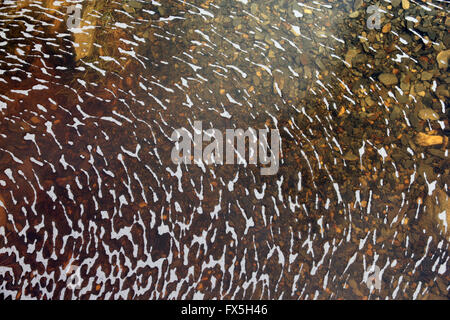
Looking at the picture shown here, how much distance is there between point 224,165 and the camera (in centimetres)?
60

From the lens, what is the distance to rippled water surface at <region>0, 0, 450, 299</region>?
0.58 meters

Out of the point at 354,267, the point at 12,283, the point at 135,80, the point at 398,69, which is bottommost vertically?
the point at 12,283

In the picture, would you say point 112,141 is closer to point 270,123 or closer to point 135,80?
point 135,80

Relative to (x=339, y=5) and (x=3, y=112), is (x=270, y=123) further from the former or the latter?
(x=3, y=112)

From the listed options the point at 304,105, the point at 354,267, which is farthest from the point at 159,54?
the point at 354,267

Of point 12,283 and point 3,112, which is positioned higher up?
point 3,112

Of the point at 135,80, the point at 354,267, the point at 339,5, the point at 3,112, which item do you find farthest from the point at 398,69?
the point at 3,112

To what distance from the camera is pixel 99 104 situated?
1.96 feet

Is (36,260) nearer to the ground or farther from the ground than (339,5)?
nearer to the ground

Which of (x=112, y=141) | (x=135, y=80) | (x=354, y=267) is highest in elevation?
(x=135, y=80)

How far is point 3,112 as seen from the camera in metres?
0.58

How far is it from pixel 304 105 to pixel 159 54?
0.30 metres

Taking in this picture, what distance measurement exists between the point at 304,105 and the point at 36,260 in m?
0.58

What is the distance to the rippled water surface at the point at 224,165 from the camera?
0.58 meters
